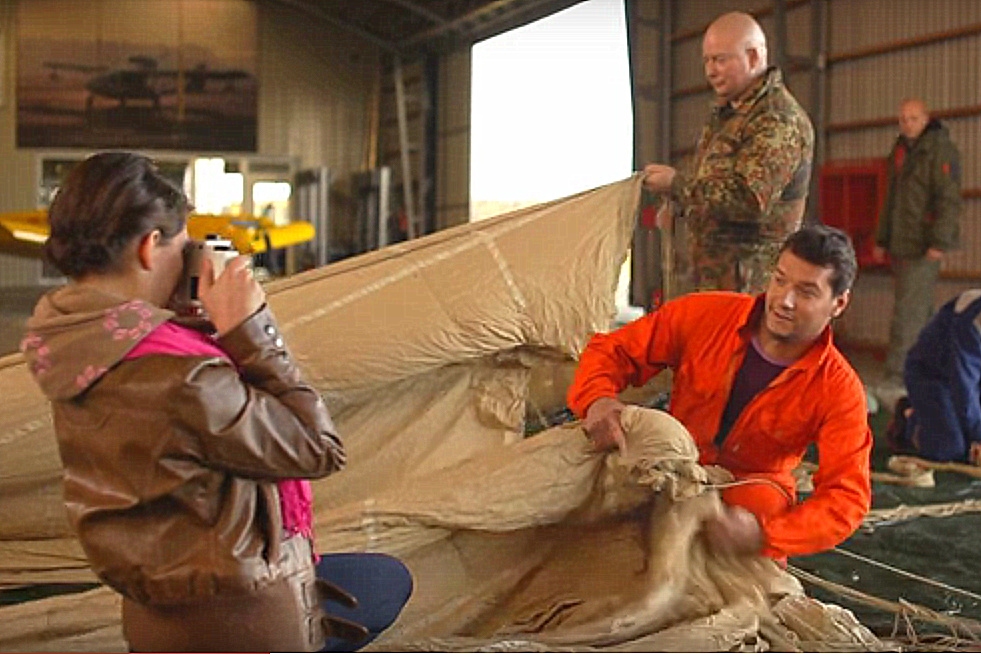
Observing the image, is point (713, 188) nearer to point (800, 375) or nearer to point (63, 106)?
point (800, 375)

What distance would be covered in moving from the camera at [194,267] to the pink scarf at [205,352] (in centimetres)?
4

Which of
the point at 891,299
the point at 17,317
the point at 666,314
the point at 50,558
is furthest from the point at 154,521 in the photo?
the point at 17,317

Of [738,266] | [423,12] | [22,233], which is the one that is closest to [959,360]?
[738,266]

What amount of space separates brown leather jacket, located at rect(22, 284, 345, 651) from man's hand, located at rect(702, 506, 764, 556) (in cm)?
95

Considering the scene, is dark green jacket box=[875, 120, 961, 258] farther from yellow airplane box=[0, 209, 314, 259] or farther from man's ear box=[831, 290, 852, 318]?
yellow airplane box=[0, 209, 314, 259]

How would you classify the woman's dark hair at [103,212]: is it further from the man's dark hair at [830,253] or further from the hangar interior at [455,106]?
the hangar interior at [455,106]

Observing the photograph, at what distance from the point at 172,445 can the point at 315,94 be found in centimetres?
1781

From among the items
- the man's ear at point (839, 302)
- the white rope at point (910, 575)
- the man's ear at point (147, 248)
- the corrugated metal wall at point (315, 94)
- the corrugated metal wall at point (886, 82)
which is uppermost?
the corrugated metal wall at point (315, 94)

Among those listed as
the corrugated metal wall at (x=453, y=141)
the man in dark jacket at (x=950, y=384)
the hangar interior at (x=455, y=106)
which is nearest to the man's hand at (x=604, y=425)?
the man in dark jacket at (x=950, y=384)

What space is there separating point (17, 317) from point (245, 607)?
1013cm

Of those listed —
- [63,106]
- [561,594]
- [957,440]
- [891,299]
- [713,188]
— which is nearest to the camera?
[561,594]

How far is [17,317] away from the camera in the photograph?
432 inches

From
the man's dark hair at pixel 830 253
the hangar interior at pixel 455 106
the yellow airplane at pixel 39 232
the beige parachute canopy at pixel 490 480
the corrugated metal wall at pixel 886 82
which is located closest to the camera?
the beige parachute canopy at pixel 490 480

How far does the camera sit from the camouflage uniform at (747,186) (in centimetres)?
326
